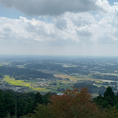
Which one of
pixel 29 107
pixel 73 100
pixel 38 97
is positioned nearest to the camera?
pixel 73 100

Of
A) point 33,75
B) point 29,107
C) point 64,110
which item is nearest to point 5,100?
point 29,107

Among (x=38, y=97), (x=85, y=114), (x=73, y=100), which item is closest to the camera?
(x=85, y=114)

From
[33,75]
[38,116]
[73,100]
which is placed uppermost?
[73,100]

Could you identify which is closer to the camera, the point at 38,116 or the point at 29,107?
the point at 38,116

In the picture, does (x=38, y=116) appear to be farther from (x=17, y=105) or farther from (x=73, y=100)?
(x=17, y=105)

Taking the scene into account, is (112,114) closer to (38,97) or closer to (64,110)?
(64,110)

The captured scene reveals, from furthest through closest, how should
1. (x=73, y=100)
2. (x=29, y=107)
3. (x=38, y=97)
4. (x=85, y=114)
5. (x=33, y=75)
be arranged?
(x=33, y=75), (x=38, y=97), (x=29, y=107), (x=73, y=100), (x=85, y=114)

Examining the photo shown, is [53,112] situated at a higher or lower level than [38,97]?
higher

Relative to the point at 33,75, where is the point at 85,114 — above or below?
above

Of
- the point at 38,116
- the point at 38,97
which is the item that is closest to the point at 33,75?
the point at 38,97
